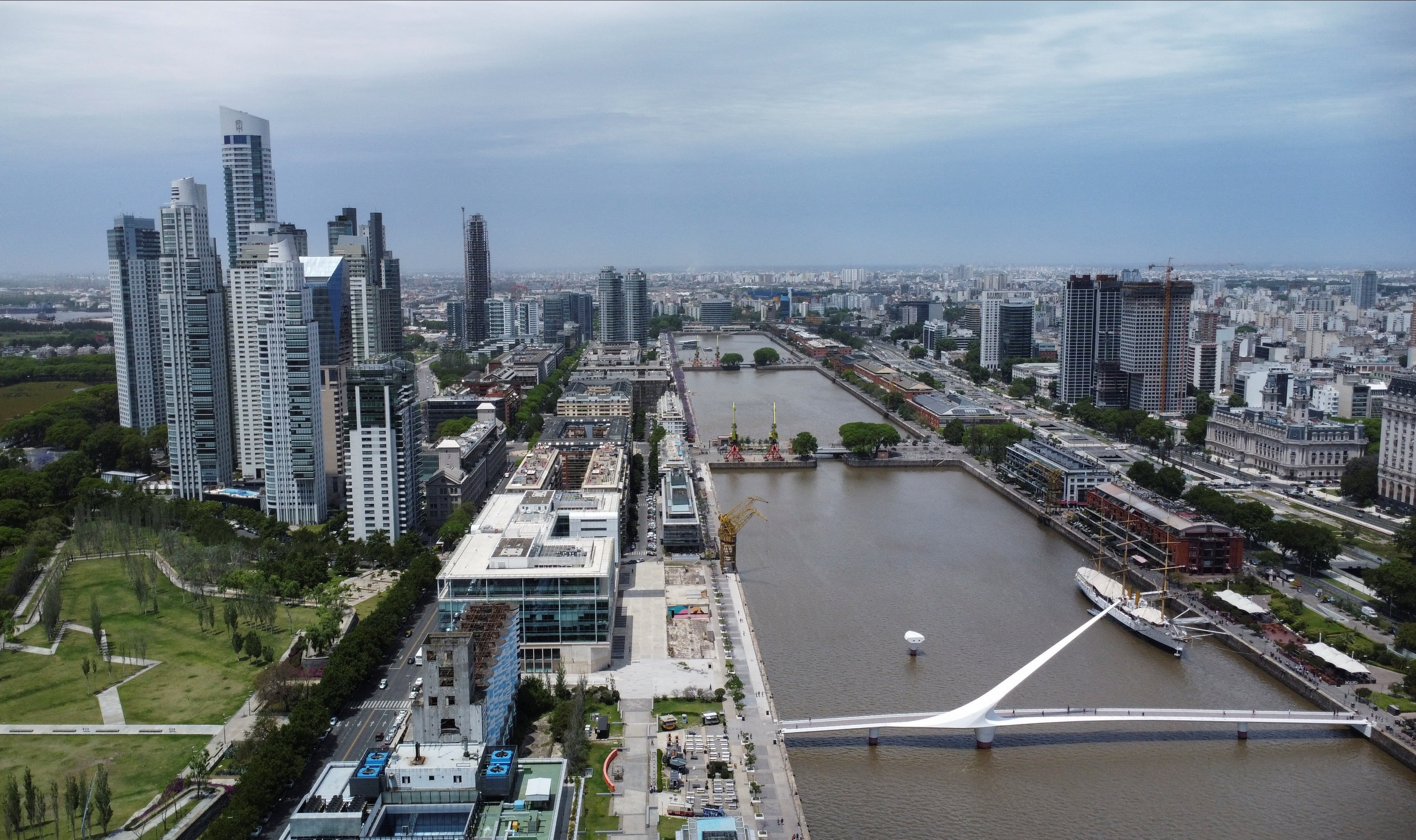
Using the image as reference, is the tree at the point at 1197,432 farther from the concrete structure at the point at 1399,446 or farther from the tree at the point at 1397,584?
the tree at the point at 1397,584

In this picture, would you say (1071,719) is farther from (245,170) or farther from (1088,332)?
(245,170)

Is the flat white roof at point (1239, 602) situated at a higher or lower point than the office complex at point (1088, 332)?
lower

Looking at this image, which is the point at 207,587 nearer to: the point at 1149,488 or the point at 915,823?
the point at 915,823

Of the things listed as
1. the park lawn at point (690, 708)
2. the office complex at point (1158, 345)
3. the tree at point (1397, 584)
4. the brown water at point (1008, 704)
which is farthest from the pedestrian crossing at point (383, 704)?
the office complex at point (1158, 345)

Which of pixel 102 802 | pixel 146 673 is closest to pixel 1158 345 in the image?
pixel 146 673

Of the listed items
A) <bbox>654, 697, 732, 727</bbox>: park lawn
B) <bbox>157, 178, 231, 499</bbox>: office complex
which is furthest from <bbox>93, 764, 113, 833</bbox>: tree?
<bbox>157, 178, 231, 499</bbox>: office complex

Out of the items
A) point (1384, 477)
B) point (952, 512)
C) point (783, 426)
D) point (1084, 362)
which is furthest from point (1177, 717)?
point (1084, 362)

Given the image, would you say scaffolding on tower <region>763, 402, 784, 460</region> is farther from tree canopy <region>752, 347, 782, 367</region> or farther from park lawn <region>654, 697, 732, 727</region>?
tree canopy <region>752, 347, 782, 367</region>
